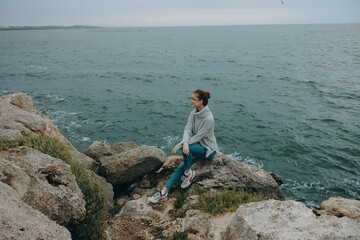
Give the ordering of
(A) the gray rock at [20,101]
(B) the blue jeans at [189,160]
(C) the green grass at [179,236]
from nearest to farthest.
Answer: (C) the green grass at [179,236] < (B) the blue jeans at [189,160] < (A) the gray rock at [20,101]

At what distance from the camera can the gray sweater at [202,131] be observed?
8.00 metres

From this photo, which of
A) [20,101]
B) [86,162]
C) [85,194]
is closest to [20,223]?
[85,194]

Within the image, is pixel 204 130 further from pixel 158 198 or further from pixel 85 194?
pixel 85 194

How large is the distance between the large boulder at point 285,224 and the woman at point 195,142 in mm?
2913

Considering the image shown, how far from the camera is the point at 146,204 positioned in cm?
826

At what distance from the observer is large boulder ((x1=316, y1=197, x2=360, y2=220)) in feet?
22.3

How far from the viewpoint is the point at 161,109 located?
2648 centimetres

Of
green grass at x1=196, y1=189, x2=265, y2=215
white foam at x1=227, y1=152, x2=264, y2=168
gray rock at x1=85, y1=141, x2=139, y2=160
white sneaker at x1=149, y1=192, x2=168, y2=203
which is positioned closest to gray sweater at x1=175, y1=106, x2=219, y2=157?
green grass at x1=196, y1=189, x2=265, y2=215

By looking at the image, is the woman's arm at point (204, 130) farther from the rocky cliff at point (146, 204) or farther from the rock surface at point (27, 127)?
the rock surface at point (27, 127)

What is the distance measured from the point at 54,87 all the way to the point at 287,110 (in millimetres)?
29595

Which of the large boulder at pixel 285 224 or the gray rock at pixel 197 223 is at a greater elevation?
the large boulder at pixel 285 224

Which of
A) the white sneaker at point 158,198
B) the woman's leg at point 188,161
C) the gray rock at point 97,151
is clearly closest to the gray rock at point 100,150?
the gray rock at point 97,151

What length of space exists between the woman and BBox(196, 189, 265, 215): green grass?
948 millimetres

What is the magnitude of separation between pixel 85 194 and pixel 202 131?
3.97m
